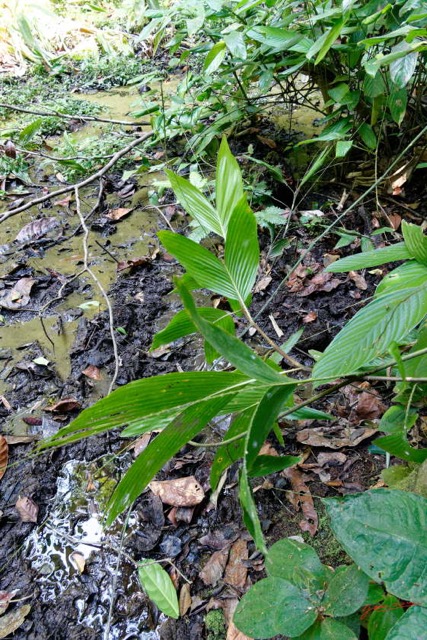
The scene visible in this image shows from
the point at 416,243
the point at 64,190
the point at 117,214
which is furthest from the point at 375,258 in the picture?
the point at 117,214

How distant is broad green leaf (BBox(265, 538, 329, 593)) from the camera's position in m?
0.79

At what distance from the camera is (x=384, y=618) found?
2.43 feet

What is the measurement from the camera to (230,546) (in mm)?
1248

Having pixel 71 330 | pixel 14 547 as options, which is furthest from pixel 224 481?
pixel 71 330

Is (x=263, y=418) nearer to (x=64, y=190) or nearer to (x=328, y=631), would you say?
(x=328, y=631)

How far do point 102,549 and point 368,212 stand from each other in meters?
1.74

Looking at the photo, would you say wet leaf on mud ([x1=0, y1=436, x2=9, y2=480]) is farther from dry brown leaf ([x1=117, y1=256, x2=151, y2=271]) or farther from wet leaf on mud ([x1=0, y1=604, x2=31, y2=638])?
dry brown leaf ([x1=117, y1=256, x2=151, y2=271])

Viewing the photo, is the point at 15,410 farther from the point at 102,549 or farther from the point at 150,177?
the point at 150,177

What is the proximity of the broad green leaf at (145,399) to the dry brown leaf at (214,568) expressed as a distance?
0.82 m

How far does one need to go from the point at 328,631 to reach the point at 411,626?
9.9 inches

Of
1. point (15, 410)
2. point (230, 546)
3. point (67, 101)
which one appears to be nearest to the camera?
point (230, 546)

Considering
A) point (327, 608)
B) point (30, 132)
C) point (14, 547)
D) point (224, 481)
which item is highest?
point (30, 132)

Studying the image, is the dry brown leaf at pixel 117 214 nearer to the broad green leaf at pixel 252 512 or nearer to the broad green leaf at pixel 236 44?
the broad green leaf at pixel 236 44

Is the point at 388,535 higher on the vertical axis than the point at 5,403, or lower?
higher
